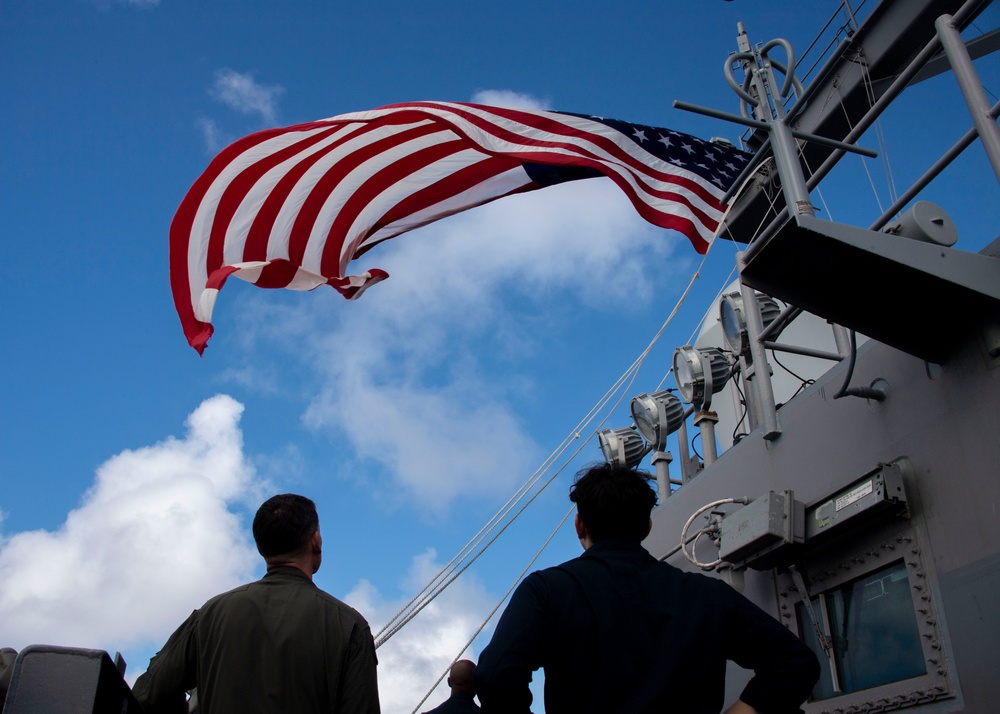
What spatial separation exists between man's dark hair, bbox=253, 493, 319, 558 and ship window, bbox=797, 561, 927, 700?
266 centimetres

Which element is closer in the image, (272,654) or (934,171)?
(272,654)

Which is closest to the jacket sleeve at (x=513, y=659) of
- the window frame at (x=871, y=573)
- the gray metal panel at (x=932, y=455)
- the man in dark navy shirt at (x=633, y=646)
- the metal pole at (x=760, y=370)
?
the man in dark navy shirt at (x=633, y=646)

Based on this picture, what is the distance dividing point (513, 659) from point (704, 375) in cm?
458

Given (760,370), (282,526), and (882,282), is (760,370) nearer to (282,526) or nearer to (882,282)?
(882,282)

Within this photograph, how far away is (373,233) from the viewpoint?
7.21m

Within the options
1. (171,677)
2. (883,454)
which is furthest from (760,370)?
(171,677)

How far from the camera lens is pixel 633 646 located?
5.93ft

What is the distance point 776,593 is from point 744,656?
9.24 ft

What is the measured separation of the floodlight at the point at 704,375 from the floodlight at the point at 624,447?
1.20 metres

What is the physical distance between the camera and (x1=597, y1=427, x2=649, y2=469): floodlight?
287 inches

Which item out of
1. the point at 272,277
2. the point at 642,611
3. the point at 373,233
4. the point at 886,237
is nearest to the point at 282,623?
the point at 642,611

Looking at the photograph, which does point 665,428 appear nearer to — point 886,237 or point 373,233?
point 373,233

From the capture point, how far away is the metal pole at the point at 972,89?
3207 mm

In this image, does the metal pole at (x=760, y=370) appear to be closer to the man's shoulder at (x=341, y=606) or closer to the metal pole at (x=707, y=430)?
the metal pole at (x=707, y=430)
